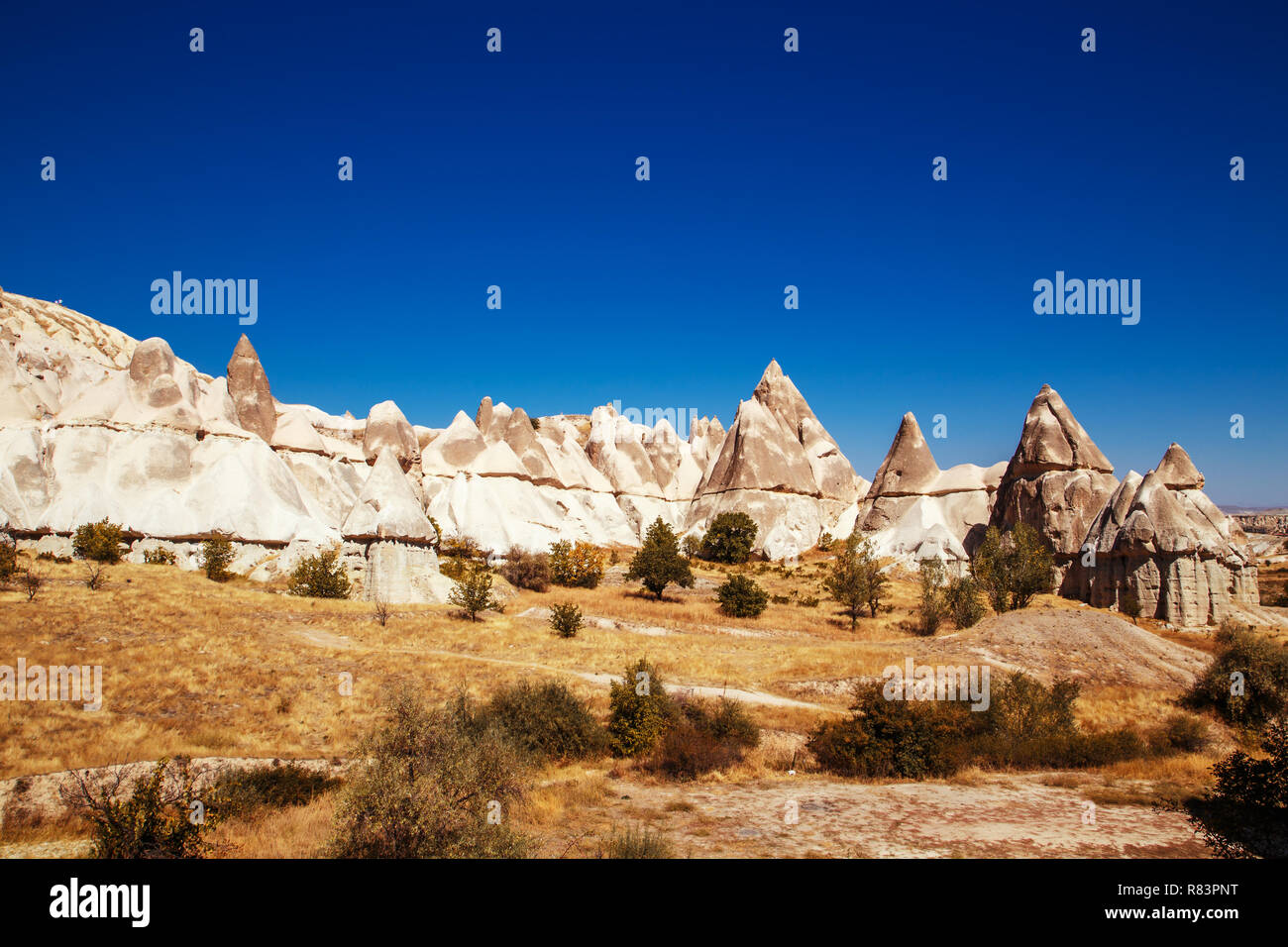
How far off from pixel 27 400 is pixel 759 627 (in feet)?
122

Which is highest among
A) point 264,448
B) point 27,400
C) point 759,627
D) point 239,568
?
point 27,400

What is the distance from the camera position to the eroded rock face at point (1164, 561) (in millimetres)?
26734

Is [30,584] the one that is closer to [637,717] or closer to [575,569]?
[637,717]

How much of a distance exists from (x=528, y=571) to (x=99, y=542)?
53.8ft

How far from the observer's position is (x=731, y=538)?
40.3m

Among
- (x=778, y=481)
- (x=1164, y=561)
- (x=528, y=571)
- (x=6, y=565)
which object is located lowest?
(x=528, y=571)

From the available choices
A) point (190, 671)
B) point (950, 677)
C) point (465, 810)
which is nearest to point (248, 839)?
point (465, 810)

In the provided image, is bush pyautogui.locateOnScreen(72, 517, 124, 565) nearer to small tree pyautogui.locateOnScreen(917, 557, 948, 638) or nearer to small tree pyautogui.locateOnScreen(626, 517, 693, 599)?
small tree pyautogui.locateOnScreen(626, 517, 693, 599)

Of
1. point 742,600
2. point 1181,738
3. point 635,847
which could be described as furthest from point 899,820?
point 742,600

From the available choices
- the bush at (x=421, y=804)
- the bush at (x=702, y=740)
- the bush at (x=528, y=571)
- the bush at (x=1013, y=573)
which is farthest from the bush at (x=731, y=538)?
the bush at (x=421, y=804)

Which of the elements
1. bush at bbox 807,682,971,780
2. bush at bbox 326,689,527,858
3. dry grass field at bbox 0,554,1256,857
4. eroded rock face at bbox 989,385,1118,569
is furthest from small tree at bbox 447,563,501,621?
eroded rock face at bbox 989,385,1118,569

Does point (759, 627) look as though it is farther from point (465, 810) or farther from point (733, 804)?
point (465, 810)

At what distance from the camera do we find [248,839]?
7.52 metres

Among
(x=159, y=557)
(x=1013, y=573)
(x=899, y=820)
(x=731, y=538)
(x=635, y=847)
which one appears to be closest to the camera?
(x=635, y=847)
